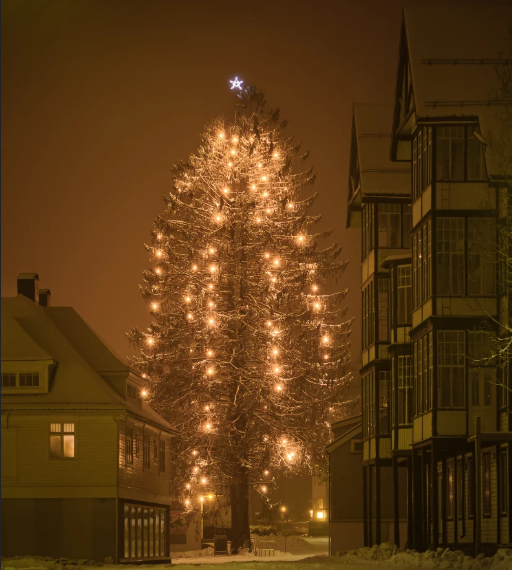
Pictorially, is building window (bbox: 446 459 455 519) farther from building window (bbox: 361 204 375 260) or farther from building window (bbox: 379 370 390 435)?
building window (bbox: 361 204 375 260)

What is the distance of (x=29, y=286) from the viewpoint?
171 ft

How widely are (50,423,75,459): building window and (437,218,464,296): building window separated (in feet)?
50.6

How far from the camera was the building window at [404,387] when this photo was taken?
43.6 m

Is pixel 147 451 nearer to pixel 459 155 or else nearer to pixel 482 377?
pixel 482 377

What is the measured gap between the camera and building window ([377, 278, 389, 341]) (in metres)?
48.2

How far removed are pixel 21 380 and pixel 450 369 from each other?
1690cm

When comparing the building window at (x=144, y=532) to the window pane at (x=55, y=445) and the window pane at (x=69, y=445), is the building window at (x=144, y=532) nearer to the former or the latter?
the window pane at (x=69, y=445)

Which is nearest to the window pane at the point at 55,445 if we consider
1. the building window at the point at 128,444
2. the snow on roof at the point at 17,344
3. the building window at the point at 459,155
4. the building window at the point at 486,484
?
the building window at the point at 128,444

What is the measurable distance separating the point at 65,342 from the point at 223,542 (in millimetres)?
15596

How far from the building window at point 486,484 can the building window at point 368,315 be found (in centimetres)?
977

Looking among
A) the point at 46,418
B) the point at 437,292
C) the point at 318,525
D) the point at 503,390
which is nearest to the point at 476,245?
the point at 437,292

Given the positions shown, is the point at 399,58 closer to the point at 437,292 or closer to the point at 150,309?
the point at 437,292

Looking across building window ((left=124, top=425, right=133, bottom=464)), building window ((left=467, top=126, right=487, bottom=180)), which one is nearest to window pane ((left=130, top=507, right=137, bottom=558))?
building window ((left=124, top=425, right=133, bottom=464))

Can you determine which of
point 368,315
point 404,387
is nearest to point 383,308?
point 368,315
